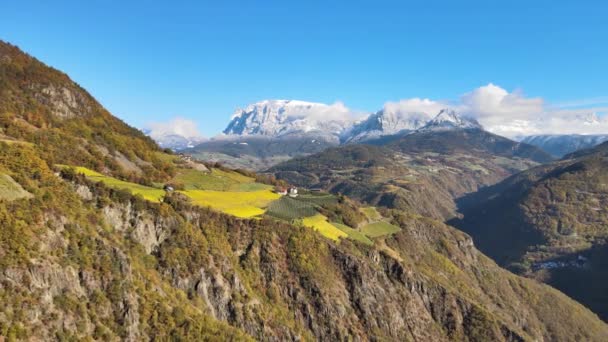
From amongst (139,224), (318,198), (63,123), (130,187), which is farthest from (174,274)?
(318,198)

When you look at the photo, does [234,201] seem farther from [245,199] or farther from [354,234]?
[354,234]

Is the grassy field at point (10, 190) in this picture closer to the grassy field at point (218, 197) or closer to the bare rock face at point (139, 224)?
the bare rock face at point (139, 224)

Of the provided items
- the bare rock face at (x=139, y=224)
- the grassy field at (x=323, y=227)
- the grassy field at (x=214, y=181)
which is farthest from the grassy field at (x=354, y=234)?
the bare rock face at (x=139, y=224)

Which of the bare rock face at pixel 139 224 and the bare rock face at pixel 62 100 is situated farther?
the bare rock face at pixel 62 100

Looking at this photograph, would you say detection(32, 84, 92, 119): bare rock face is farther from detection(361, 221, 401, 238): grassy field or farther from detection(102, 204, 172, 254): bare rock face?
detection(361, 221, 401, 238): grassy field

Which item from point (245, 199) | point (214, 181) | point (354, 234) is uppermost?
point (214, 181)

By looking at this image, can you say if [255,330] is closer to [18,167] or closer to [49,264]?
[49,264]

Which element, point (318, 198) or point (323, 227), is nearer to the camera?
point (323, 227)
